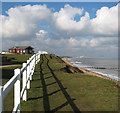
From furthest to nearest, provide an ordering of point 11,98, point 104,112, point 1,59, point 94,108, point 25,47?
point 25,47
point 1,59
point 11,98
point 94,108
point 104,112

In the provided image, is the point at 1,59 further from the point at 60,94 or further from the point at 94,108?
the point at 94,108

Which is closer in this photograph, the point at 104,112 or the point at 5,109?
the point at 104,112

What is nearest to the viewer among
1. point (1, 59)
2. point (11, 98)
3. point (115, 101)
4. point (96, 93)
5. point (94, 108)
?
point (94, 108)

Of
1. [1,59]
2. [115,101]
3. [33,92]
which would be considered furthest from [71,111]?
[1,59]

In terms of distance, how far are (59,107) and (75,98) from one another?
1.25 m

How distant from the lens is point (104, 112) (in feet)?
Answer: 16.4

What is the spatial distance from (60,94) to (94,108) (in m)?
2.13

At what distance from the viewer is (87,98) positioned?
6.40m

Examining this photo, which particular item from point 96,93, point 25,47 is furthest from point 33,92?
point 25,47

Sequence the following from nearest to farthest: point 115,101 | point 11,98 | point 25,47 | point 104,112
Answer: point 104,112, point 115,101, point 11,98, point 25,47

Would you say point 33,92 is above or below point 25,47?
below

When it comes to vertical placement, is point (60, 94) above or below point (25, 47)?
below

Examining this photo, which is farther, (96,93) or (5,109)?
(96,93)

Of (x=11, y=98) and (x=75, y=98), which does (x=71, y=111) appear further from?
(x=11, y=98)
